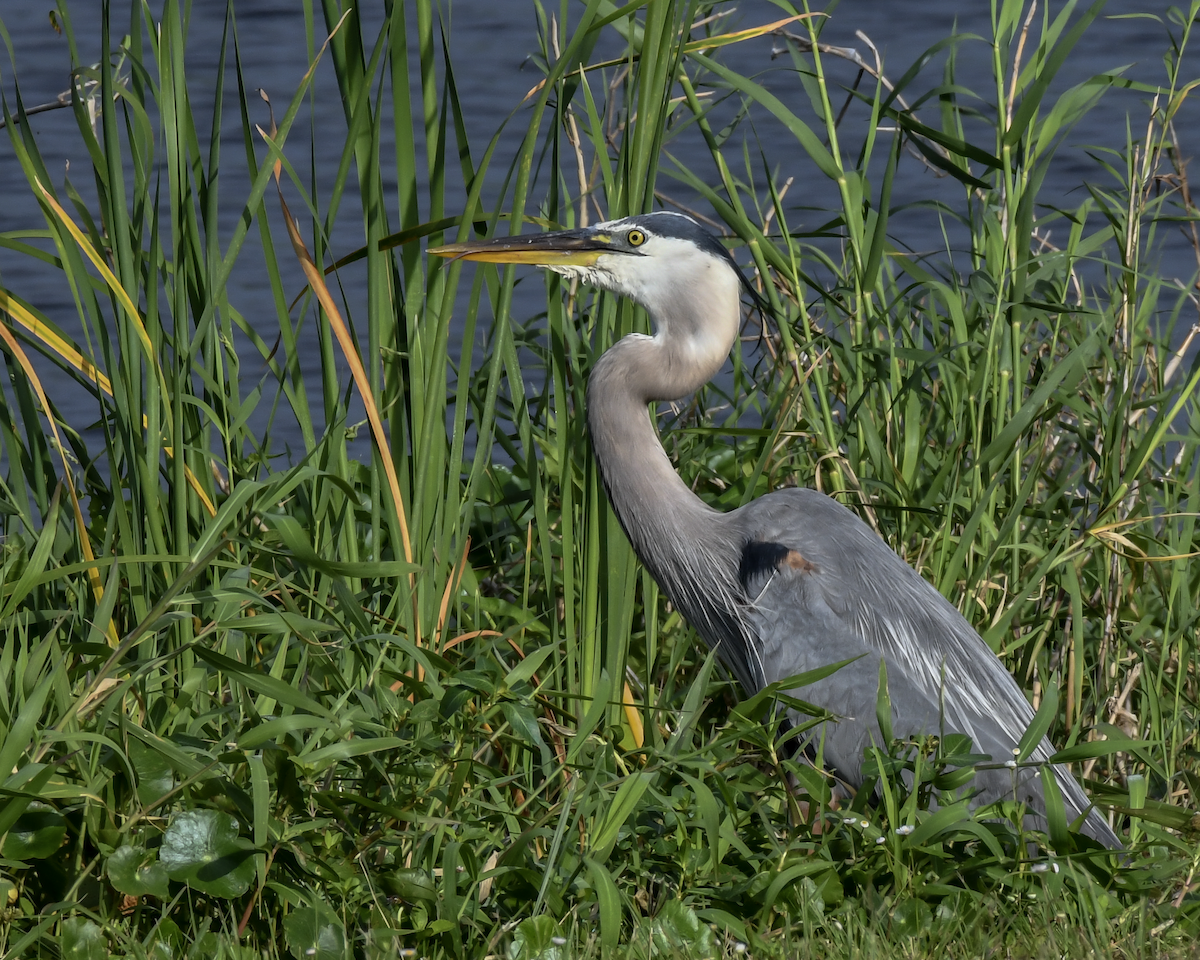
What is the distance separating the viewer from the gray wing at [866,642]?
3.26 m

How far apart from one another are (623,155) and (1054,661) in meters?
1.57

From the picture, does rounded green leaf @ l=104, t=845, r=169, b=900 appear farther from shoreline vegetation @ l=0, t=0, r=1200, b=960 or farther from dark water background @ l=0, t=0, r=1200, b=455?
dark water background @ l=0, t=0, r=1200, b=455

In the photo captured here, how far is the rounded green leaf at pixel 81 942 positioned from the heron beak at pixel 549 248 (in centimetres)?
144

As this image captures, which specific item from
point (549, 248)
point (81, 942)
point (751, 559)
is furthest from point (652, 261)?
point (81, 942)

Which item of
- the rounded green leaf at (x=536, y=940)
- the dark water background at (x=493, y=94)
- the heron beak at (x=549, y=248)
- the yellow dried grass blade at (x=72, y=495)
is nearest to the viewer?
the rounded green leaf at (x=536, y=940)

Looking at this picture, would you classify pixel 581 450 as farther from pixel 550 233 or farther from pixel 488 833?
pixel 488 833

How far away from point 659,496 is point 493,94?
5.55 m

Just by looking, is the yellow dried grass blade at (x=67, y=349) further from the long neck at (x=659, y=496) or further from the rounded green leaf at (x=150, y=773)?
the long neck at (x=659, y=496)

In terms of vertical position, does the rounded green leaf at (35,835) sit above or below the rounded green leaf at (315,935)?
above

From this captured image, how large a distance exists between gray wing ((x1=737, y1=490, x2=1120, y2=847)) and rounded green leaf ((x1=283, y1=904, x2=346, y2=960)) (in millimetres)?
1235

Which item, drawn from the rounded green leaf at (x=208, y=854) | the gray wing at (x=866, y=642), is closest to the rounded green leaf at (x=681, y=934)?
the rounded green leaf at (x=208, y=854)

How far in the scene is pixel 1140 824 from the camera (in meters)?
2.70

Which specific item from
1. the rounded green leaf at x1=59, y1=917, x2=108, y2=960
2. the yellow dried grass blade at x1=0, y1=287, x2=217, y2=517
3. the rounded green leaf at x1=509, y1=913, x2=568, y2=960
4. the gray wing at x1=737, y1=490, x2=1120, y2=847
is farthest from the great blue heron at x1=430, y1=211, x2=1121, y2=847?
the rounded green leaf at x1=59, y1=917, x2=108, y2=960

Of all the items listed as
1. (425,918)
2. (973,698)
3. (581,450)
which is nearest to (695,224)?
(581,450)
